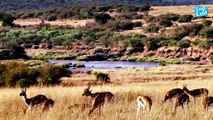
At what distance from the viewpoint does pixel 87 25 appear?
89.0 m

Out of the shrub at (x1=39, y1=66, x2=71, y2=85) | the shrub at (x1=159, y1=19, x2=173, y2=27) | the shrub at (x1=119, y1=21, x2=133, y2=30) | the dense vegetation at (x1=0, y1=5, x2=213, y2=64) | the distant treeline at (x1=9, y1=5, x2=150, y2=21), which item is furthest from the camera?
the distant treeline at (x1=9, y1=5, x2=150, y2=21)

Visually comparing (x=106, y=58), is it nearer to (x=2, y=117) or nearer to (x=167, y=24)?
(x=167, y=24)

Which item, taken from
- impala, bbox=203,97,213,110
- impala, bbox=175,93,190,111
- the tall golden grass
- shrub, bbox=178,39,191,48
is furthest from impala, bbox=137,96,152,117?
shrub, bbox=178,39,191,48

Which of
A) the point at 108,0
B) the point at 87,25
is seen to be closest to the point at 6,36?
the point at 87,25

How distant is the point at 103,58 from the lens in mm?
64188

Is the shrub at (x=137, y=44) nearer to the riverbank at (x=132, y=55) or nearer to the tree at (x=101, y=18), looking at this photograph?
the riverbank at (x=132, y=55)

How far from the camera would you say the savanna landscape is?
9.46m

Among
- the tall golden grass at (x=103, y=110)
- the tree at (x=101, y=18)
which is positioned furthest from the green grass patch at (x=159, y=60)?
the tall golden grass at (x=103, y=110)

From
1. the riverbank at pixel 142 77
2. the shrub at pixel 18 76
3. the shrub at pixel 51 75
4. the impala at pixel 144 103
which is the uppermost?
the impala at pixel 144 103

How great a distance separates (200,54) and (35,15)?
57876 millimetres

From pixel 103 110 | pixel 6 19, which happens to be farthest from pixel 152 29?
pixel 103 110

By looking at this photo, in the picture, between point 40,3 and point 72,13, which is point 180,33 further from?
point 40,3

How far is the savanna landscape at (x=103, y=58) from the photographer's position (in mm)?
9461

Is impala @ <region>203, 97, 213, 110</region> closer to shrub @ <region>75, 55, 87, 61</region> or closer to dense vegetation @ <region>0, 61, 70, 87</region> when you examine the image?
dense vegetation @ <region>0, 61, 70, 87</region>
